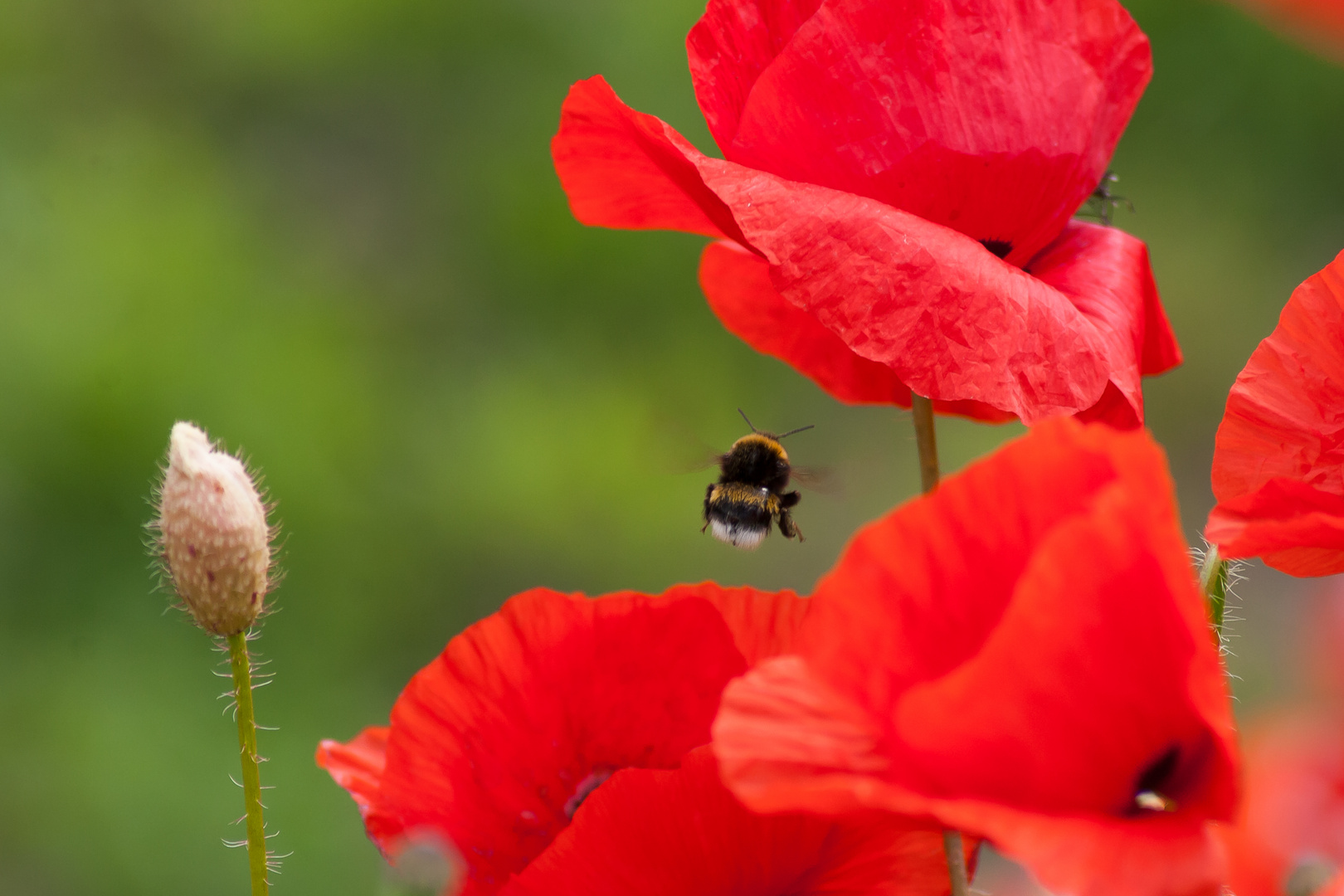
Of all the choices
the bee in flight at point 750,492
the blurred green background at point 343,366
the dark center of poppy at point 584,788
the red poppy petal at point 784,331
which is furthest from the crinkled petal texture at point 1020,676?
the blurred green background at point 343,366

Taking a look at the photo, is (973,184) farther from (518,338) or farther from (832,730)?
(518,338)

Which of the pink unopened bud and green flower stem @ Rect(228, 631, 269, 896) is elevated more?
the pink unopened bud

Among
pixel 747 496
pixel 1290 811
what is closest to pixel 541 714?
pixel 1290 811

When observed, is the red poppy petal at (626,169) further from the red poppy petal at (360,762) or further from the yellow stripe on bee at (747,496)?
the yellow stripe on bee at (747,496)

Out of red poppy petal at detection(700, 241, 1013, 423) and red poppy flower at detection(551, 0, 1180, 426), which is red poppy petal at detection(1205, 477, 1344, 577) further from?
red poppy petal at detection(700, 241, 1013, 423)

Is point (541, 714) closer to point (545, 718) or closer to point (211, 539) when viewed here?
point (545, 718)

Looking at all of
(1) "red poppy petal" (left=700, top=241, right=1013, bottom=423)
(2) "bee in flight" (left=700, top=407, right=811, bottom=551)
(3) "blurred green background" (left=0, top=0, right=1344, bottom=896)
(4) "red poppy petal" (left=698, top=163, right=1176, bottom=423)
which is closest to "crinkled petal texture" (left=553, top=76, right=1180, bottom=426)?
(4) "red poppy petal" (left=698, top=163, right=1176, bottom=423)
